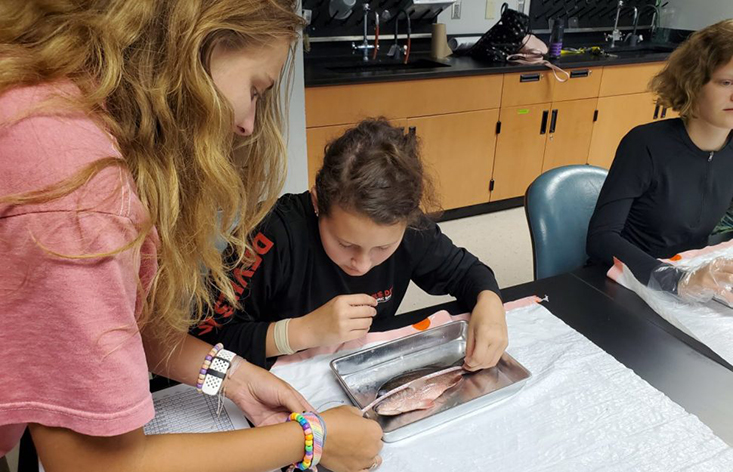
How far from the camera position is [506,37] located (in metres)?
3.08

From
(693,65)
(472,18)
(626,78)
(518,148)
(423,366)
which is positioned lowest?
(518,148)

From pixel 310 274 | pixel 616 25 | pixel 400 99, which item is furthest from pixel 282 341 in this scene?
pixel 616 25

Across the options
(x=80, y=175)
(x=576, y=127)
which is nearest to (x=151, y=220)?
(x=80, y=175)

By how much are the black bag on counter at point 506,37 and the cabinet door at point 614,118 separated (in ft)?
2.31

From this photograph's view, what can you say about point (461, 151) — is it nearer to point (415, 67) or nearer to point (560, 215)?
point (415, 67)

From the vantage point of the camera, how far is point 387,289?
124 cm

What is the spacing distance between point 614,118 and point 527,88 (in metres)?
0.80

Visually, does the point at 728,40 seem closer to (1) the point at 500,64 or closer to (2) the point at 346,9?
(1) the point at 500,64

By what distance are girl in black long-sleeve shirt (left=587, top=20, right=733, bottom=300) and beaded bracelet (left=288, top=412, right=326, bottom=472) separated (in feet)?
3.14

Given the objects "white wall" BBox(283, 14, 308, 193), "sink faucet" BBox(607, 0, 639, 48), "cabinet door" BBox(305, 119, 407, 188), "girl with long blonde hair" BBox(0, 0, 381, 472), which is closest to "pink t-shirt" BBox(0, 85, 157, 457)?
"girl with long blonde hair" BBox(0, 0, 381, 472)

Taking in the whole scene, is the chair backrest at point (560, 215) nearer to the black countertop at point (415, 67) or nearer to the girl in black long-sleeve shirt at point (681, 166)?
the girl in black long-sleeve shirt at point (681, 166)

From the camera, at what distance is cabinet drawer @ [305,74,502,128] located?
8.59ft

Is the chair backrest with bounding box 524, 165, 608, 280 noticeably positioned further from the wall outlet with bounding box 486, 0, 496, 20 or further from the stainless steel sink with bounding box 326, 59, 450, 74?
the wall outlet with bounding box 486, 0, 496, 20

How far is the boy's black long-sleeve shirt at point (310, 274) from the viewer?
1103 mm
